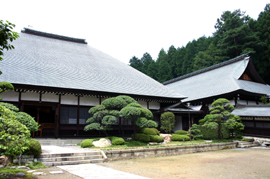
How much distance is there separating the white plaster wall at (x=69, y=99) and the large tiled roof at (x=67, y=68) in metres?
1.00

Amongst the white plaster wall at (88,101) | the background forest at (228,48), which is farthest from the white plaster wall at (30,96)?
the background forest at (228,48)

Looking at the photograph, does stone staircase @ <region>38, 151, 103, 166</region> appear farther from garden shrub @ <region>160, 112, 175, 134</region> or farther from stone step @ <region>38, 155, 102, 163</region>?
garden shrub @ <region>160, 112, 175, 134</region>

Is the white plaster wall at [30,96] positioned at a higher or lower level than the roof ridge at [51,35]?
lower

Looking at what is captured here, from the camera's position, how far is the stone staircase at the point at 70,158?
7.55 metres

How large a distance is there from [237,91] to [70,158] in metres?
16.0

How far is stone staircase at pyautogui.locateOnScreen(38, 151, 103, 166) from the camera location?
7.55 m

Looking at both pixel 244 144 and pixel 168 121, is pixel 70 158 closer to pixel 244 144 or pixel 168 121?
pixel 168 121

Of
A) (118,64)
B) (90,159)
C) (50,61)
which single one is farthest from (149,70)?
(90,159)

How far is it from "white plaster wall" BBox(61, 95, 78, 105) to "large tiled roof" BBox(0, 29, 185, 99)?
1.00 meters

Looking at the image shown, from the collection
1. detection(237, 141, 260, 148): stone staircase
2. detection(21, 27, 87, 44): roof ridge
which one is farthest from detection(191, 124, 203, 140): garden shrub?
detection(21, 27, 87, 44): roof ridge

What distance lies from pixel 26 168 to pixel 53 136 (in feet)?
25.5

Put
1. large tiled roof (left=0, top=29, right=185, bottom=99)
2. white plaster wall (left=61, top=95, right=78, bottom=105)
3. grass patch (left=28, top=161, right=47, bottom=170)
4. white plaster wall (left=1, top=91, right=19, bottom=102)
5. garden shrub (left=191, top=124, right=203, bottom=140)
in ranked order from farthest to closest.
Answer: garden shrub (left=191, top=124, right=203, bottom=140) → white plaster wall (left=61, top=95, right=78, bottom=105) → large tiled roof (left=0, top=29, right=185, bottom=99) → white plaster wall (left=1, top=91, right=19, bottom=102) → grass patch (left=28, top=161, right=47, bottom=170)

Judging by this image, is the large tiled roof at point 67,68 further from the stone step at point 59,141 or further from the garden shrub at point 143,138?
the garden shrub at point 143,138

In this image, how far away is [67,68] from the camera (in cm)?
1648
